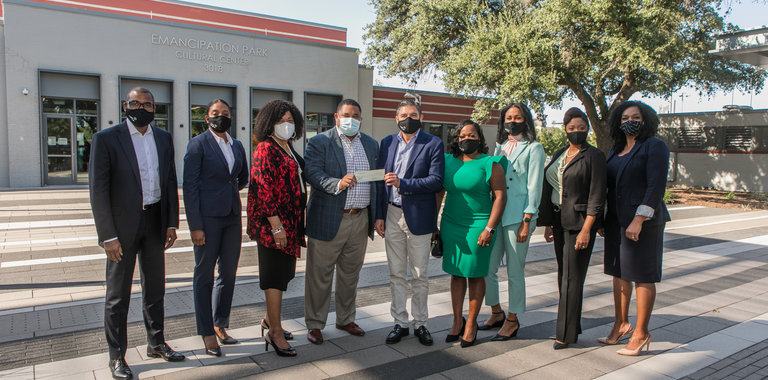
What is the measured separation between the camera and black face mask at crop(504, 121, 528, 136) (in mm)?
4477

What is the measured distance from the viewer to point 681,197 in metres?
19.0

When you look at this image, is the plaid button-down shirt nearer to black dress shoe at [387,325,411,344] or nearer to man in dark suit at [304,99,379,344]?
man in dark suit at [304,99,379,344]

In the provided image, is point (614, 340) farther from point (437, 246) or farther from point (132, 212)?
point (132, 212)

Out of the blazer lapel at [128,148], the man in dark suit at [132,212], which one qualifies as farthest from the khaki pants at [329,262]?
the blazer lapel at [128,148]

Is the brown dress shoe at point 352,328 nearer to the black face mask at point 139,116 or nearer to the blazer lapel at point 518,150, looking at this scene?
the blazer lapel at point 518,150

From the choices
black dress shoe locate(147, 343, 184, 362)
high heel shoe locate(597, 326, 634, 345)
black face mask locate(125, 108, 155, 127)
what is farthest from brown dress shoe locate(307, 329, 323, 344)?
high heel shoe locate(597, 326, 634, 345)

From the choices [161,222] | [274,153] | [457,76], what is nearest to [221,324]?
[161,222]

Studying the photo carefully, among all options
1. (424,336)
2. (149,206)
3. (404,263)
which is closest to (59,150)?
(149,206)

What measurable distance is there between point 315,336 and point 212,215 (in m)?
1.29

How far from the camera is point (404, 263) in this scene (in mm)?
4340

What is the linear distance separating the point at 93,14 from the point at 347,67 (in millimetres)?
10083

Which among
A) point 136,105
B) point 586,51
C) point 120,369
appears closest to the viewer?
point 120,369

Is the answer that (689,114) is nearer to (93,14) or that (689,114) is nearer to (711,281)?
(711,281)

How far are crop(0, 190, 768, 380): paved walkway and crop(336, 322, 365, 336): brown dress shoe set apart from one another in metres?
0.08
